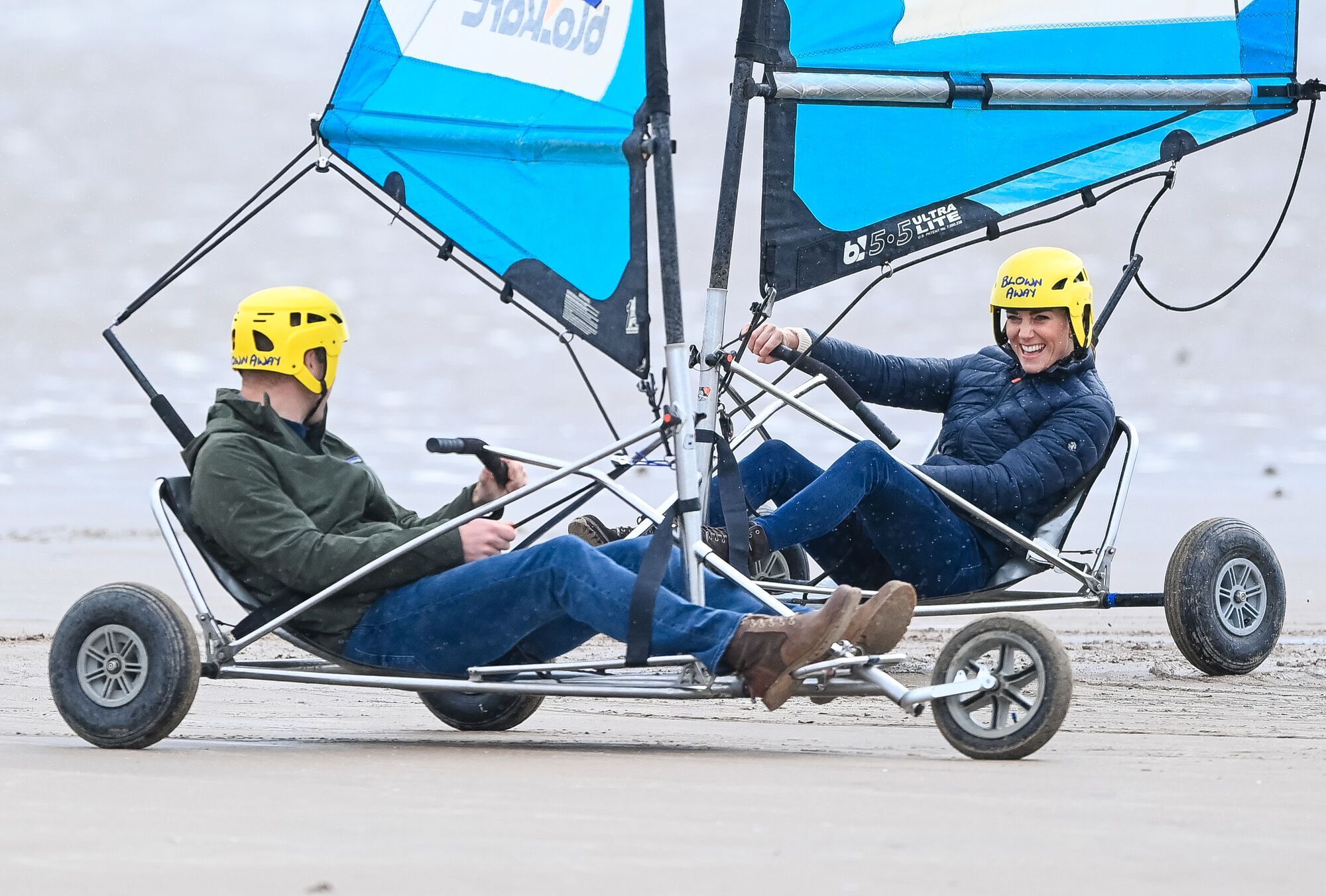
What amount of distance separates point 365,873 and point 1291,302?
2608 centimetres

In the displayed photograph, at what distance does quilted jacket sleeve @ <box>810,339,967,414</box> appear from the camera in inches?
273

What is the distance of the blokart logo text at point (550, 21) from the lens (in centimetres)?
563

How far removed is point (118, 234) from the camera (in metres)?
31.0

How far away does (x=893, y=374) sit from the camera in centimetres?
700

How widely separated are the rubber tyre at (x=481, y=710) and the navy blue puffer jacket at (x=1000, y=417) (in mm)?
1619

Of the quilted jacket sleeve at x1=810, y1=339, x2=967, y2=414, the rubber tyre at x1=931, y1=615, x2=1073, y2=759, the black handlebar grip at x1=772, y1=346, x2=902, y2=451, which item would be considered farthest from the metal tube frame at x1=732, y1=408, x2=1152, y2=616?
the rubber tyre at x1=931, y1=615, x2=1073, y2=759

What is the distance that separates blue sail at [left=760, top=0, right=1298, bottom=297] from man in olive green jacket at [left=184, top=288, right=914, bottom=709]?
1.61 m

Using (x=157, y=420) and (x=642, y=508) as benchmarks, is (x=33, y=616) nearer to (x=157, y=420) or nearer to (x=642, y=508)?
(x=642, y=508)

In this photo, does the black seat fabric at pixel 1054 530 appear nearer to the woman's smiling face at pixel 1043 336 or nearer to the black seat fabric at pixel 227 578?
the woman's smiling face at pixel 1043 336

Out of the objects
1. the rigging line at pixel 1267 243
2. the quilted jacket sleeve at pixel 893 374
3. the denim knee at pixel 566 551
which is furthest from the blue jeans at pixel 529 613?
the rigging line at pixel 1267 243

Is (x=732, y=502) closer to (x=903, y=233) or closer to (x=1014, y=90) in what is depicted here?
(x=903, y=233)

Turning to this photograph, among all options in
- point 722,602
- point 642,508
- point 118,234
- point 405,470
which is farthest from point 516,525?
point 118,234

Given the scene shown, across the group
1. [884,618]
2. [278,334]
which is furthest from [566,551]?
[278,334]

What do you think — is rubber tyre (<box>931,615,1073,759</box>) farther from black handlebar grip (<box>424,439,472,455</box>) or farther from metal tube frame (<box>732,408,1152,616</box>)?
metal tube frame (<box>732,408,1152,616</box>)
